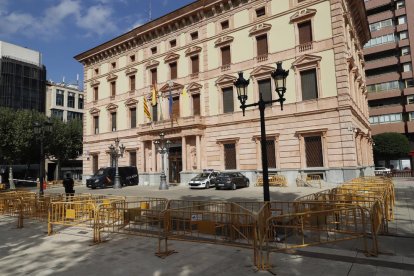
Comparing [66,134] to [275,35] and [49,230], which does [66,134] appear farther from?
[49,230]

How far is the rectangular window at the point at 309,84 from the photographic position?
2488 cm

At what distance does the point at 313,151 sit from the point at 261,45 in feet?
34.3

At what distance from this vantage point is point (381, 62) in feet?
174

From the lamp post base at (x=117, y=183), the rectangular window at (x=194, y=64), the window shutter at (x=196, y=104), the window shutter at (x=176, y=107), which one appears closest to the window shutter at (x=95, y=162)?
the lamp post base at (x=117, y=183)

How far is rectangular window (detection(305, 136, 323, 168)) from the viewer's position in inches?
946

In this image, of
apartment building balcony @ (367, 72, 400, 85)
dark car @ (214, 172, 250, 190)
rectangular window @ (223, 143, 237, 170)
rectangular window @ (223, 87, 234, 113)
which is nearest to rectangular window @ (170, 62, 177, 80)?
rectangular window @ (223, 87, 234, 113)

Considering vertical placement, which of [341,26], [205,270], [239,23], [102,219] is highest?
[239,23]

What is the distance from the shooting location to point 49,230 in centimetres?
969

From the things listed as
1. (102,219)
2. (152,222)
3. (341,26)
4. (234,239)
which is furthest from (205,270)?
(341,26)

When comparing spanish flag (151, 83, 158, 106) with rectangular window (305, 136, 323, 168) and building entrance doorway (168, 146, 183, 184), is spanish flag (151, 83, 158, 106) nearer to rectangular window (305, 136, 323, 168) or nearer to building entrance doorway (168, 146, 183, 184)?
building entrance doorway (168, 146, 183, 184)

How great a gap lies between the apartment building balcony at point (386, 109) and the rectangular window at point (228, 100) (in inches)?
1364

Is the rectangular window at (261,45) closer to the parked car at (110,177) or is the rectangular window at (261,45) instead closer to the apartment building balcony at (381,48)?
the parked car at (110,177)

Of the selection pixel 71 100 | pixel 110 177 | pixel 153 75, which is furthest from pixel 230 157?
pixel 71 100

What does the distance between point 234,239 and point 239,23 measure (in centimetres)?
2459
